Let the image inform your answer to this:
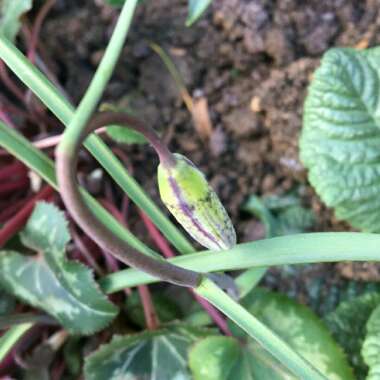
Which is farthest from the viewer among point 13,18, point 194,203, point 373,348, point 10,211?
point 10,211

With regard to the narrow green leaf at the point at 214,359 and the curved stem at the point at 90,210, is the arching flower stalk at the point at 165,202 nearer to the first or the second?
the curved stem at the point at 90,210

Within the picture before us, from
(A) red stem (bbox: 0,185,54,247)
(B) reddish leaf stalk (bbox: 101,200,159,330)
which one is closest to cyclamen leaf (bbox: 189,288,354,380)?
(B) reddish leaf stalk (bbox: 101,200,159,330)

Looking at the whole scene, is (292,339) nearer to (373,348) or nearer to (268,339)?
(373,348)

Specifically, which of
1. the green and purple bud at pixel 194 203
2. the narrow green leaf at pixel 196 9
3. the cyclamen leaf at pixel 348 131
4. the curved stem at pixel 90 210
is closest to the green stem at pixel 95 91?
the curved stem at pixel 90 210

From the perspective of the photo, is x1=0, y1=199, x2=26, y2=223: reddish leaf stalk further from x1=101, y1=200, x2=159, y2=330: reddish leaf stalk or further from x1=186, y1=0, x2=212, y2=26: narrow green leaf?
x1=186, y1=0, x2=212, y2=26: narrow green leaf

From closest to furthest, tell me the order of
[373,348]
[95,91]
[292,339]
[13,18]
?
[95,91] < [373,348] < [292,339] < [13,18]

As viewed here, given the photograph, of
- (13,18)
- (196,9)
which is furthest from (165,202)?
(13,18)

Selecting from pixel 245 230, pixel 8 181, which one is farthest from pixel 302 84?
pixel 8 181
